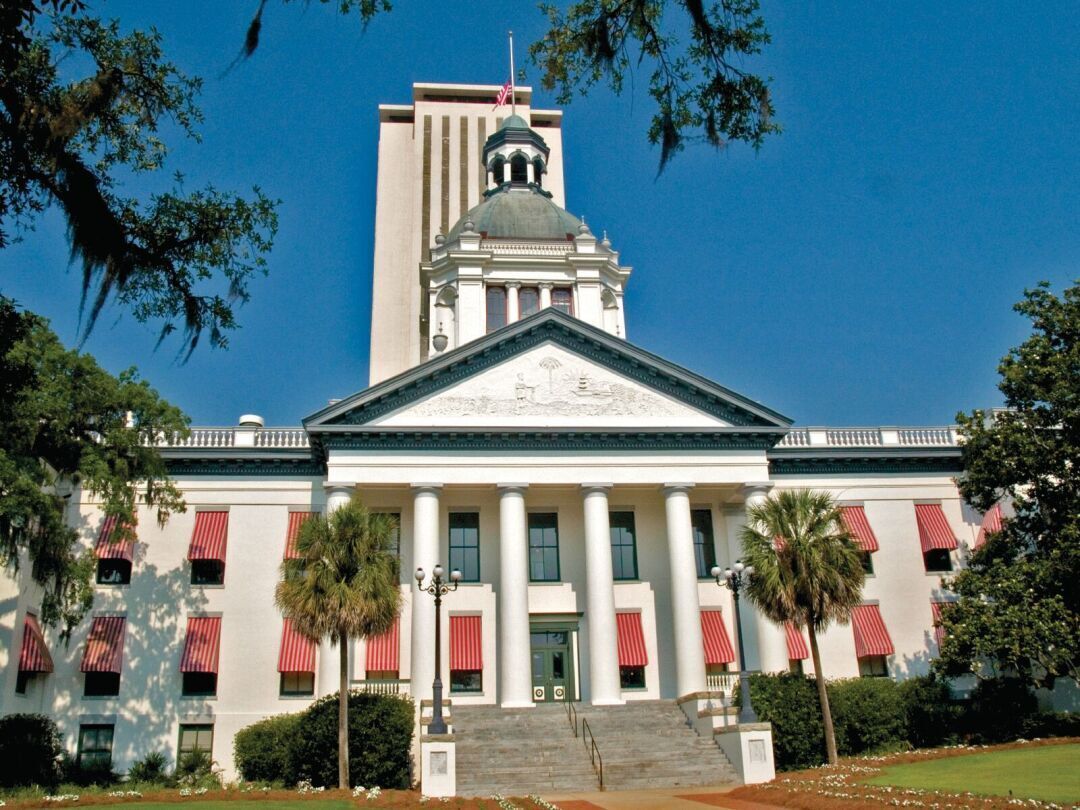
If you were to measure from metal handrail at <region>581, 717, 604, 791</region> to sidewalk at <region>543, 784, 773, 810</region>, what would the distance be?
3.03 feet

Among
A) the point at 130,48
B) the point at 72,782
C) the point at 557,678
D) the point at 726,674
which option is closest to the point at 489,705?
the point at 557,678

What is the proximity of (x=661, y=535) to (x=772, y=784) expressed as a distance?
45.7 feet

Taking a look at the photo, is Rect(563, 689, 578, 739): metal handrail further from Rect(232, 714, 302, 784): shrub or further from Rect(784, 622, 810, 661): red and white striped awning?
Rect(784, 622, 810, 661): red and white striped awning

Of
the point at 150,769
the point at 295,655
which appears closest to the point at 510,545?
the point at 295,655

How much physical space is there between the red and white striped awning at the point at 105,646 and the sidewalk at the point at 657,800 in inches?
676

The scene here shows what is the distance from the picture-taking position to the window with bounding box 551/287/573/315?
47031mm

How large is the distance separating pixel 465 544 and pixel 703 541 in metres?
9.24

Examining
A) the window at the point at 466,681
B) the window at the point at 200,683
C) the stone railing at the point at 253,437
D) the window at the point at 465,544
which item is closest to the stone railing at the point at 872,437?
the window at the point at 465,544

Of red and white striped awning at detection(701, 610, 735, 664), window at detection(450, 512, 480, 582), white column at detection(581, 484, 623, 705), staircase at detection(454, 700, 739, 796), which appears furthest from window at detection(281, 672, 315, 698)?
red and white striped awning at detection(701, 610, 735, 664)

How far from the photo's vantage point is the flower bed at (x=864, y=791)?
17250mm

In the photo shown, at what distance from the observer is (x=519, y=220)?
165ft

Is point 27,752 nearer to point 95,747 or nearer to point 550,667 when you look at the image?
point 95,747

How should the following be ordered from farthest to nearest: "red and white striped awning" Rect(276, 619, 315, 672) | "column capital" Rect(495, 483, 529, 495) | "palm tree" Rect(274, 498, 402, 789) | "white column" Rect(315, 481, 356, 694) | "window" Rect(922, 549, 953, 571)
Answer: "window" Rect(922, 549, 953, 571) < "column capital" Rect(495, 483, 529, 495) < "red and white striped awning" Rect(276, 619, 315, 672) < "white column" Rect(315, 481, 356, 694) < "palm tree" Rect(274, 498, 402, 789)

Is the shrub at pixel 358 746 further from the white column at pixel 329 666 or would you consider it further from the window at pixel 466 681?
the window at pixel 466 681
